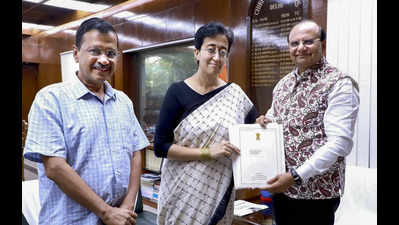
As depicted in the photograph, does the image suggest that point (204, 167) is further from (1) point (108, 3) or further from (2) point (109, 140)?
(1) point (108, 3)

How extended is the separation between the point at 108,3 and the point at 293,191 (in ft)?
12.6

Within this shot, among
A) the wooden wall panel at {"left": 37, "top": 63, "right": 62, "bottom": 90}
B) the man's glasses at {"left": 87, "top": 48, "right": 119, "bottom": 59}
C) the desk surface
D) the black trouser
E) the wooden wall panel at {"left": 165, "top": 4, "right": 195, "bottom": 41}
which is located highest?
the wooden wall panel at {"left": 165, "top": 4, "right": 195, "bottom": 41}

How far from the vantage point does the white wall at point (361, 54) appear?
7.11 feet

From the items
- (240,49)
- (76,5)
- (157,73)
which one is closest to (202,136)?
(240,49)

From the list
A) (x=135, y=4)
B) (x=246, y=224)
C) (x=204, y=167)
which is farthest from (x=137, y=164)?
(x=135, y=4)

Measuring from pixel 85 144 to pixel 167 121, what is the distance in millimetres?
420

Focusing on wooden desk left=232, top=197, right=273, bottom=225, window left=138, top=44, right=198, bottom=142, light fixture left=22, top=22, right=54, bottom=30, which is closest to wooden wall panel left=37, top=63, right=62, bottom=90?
light fixture left=22, top=22, right=54, bottom=30

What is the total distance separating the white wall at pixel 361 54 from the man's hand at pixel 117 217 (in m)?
1.75

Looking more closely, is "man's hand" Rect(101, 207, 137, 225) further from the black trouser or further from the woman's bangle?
the black trouser

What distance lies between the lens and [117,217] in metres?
1.15

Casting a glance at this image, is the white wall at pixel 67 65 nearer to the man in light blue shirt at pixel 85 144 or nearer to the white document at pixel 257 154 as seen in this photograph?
the man in light blue shirt at pixel 85 144

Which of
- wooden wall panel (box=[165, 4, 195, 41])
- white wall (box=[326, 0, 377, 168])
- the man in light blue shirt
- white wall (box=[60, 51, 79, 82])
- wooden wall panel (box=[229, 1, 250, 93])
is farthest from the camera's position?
white wall (box=[60, 51, 79, 82])

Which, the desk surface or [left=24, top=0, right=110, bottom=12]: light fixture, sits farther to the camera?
[left=24, top=0, right=110, bottom=12]: light fixture

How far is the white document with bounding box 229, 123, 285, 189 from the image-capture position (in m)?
1.32
